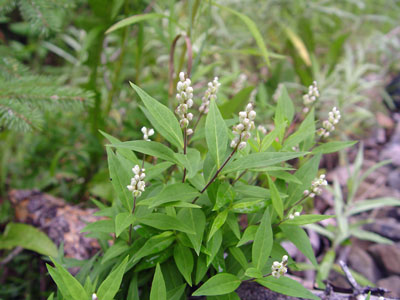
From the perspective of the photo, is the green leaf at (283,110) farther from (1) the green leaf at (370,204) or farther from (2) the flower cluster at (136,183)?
(1) the green leaf at (370,204)

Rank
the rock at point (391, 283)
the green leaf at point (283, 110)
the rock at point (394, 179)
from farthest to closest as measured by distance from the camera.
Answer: the rock at point (394, 179) → the rock at point (391, 283) → the green leaf at point (283, 110)

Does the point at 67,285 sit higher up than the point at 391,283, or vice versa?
the point at 67,285

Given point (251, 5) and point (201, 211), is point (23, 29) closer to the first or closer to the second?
point (251, 5)

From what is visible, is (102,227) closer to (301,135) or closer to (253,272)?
(253,272)

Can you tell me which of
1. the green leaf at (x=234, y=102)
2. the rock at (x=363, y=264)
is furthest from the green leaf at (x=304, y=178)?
the rock at (x=363, y=264)

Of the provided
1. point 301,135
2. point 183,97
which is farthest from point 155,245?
point 301,135

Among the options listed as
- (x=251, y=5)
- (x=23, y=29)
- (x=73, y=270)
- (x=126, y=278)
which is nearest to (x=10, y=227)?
(x=73, y=270)
